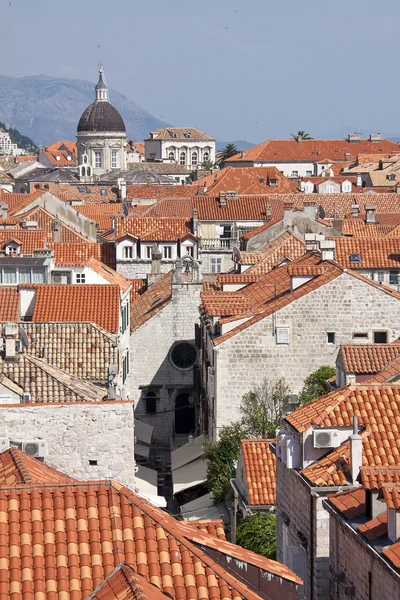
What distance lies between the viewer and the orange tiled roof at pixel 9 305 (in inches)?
1800

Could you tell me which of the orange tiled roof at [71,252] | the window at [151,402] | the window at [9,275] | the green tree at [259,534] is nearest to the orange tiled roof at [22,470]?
the green tree at [259,534]

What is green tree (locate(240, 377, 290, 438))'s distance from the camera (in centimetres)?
4044

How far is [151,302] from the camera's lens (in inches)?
2311

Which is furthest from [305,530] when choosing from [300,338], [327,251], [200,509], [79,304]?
[327,251]

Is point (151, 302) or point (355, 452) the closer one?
point (355, 452)

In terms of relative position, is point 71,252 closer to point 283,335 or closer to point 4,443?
point 283,335

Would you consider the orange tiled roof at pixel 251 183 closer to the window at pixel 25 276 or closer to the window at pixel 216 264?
the window at pixel 216 264

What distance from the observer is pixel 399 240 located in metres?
59.9

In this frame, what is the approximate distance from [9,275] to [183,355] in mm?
8144

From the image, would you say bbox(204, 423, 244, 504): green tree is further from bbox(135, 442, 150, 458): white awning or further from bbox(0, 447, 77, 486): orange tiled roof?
bbox(0, 447, 77, 486): orange tiled roof

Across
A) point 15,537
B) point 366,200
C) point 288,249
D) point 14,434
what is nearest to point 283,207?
point 366,200

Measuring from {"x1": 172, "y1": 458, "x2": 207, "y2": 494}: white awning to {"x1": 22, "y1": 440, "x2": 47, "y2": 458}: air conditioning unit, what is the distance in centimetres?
1512

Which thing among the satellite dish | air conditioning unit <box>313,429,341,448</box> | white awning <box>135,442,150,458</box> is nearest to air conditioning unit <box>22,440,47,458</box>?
air conditioning unit <box>313,429,341,448</box>

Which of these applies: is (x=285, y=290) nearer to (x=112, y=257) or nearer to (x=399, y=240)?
(x=399, y=240)
